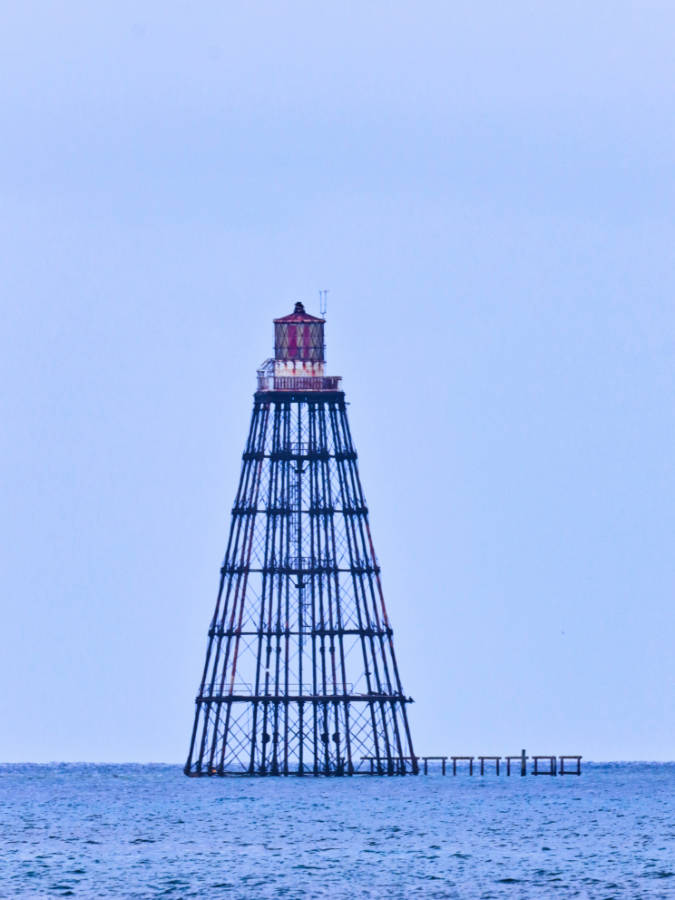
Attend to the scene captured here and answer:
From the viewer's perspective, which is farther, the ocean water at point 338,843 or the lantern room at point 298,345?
the lantern room at point 298,345

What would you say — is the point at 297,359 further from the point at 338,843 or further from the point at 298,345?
the point at 338,843

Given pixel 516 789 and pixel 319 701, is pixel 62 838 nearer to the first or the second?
pixel 319 701

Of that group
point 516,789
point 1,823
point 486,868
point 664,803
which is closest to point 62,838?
point 1,823

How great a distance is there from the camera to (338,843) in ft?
276

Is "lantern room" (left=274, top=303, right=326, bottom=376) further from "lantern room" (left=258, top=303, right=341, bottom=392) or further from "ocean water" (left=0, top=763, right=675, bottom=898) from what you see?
"ocean water" (left=0, top=763, right=675, bottom=898)

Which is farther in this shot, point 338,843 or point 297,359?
point 297,359

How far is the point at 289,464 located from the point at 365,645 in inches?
Answer: 306

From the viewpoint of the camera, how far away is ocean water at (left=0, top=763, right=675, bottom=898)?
228 feet

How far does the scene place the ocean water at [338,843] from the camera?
228ft

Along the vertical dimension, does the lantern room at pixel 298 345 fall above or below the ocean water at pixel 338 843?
above

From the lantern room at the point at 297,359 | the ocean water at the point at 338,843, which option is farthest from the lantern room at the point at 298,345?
the ocean water at the point at 338,843

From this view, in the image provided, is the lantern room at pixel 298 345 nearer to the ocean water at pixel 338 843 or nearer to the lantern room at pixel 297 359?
the lantern room at pixel 297 359

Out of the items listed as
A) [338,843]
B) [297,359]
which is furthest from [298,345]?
[338,843]

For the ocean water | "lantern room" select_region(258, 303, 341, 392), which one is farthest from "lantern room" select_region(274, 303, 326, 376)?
the ocean water
